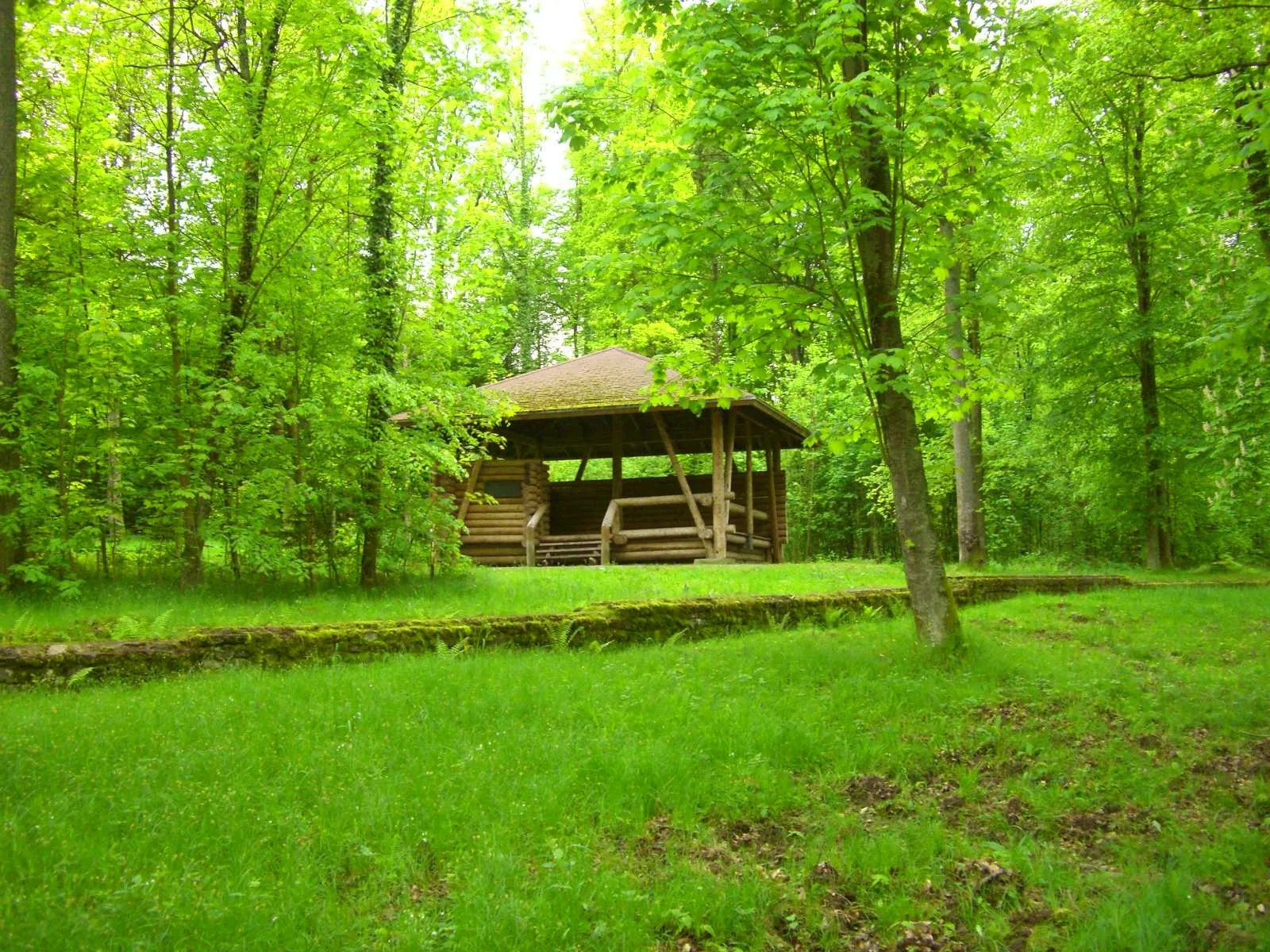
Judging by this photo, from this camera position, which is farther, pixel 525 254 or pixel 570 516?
pixel 525 254

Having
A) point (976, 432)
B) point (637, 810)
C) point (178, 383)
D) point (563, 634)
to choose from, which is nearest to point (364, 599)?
point (563, 634)

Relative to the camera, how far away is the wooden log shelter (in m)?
18.2

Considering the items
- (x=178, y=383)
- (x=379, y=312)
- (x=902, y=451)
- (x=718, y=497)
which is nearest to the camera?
(x=902, y=451)

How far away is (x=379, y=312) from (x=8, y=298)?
4052mm

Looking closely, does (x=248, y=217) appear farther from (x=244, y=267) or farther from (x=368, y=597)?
(x=368, y=597)

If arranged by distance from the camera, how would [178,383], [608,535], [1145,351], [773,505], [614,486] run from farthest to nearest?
[773,505]
[614,486]
[608,535]
[1145,351]
[178,383]

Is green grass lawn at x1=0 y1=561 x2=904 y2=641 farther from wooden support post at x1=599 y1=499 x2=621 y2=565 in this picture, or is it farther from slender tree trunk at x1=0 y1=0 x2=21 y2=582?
wooden support post at x1=599 y1=499 x2=621 y2=565

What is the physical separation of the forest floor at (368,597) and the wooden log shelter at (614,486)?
4.00m

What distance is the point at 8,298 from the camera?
9281 mm

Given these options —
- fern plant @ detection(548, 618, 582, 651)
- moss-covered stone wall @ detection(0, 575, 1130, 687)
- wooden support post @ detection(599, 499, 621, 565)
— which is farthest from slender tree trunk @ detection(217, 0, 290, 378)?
wooden support post @ detection(599, 499, 621, 565)

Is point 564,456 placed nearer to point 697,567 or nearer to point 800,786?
point 697,567

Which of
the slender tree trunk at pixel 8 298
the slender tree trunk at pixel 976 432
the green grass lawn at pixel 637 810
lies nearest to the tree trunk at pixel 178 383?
the slender tree trunk at pixel 8 298

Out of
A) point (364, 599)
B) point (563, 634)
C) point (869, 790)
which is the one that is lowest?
point (869, 790)

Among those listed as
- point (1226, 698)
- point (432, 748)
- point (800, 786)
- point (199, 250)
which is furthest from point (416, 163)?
point (1226, 698)
